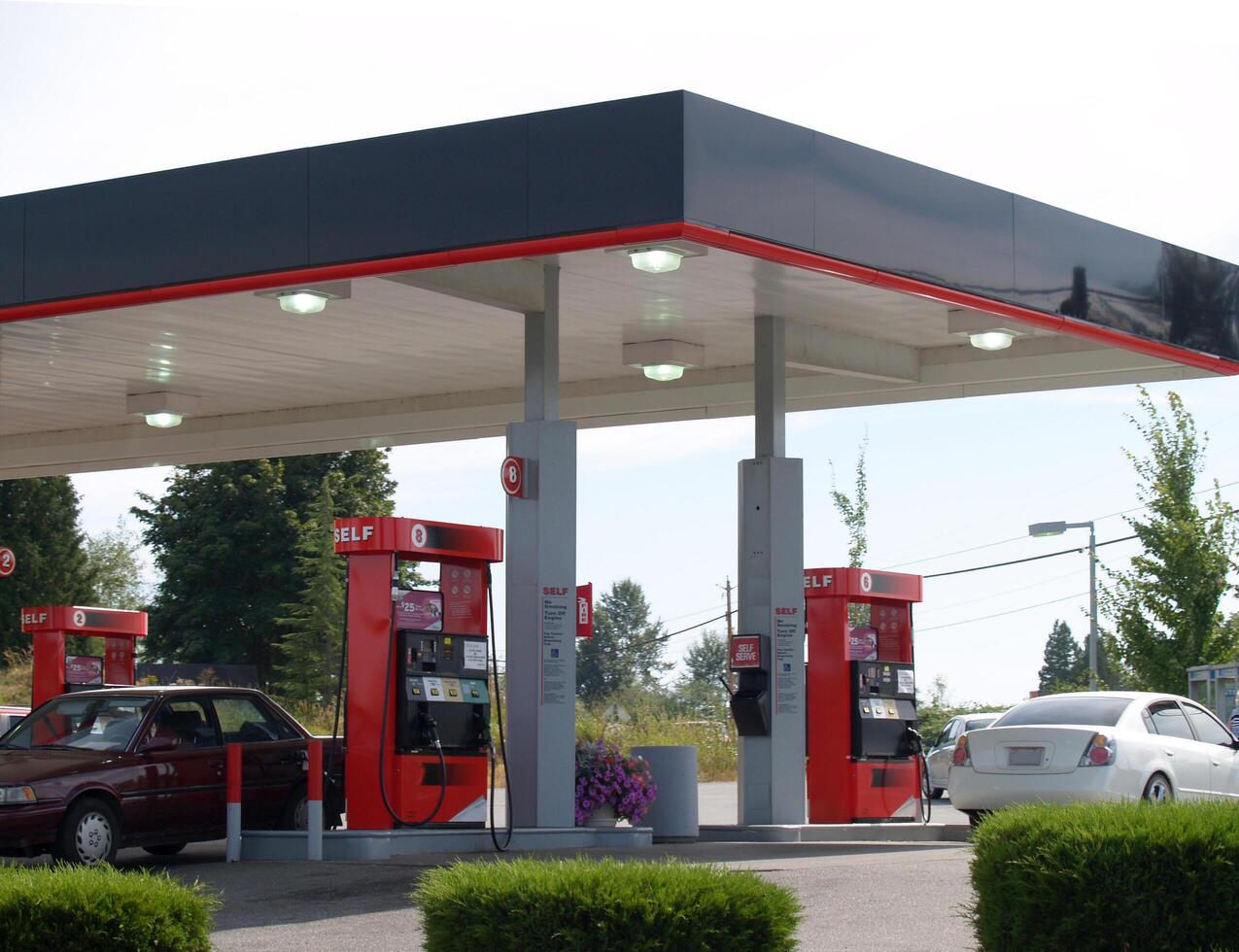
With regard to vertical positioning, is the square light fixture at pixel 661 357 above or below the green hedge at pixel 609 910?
above

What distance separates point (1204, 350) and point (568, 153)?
8.06m

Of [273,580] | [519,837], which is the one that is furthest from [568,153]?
[273,580]

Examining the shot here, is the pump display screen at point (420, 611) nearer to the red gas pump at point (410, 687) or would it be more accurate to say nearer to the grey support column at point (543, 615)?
the red gas pump at point (410, 687)

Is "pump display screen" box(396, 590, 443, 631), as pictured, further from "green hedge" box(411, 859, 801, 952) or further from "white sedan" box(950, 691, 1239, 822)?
"green hedge" box(411, 859, 801, 952)

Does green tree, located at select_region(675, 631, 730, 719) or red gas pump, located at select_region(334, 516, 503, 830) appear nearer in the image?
red gas pump, located at select_region(334, 516, 503, 830)

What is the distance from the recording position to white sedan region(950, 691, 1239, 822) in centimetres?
1523

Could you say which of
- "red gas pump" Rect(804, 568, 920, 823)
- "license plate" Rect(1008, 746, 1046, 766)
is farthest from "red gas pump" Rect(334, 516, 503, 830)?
"license plate" Rect(1008, 746, 1046, 766)

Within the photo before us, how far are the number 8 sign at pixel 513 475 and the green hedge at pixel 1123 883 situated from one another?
854 centimetres

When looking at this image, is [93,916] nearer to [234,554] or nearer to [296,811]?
[296,811]

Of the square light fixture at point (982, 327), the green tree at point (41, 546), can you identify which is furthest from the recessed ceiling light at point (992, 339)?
the green tree at point (41, 546)

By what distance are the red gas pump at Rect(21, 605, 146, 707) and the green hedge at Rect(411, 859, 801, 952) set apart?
17257mm

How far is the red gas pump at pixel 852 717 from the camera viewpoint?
62.2ft

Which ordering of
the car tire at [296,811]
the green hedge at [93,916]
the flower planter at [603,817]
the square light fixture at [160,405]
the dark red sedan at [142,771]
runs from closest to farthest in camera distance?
the green hedge at [93,916]
the dark red sedan at [142,771]
the car tire at [296,811]
the flower planter at [603,817]
the square light fixture at [160,405]

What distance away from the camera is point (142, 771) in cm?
1428
